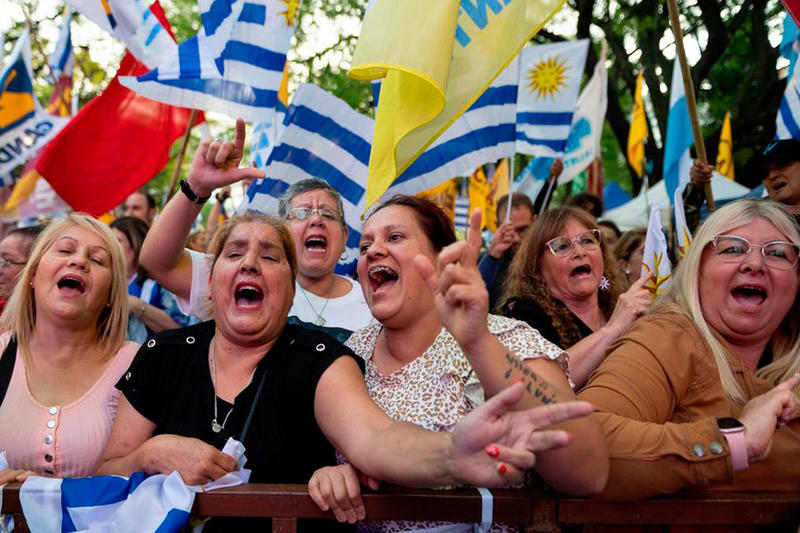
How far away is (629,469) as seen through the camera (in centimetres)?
209

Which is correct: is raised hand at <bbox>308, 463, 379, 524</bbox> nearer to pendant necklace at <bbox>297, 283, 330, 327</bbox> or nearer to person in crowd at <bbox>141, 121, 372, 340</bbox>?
person in crowd at <bbox>141, 121, 372, 340</bbox>

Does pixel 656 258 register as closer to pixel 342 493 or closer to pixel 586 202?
pixel 342 493

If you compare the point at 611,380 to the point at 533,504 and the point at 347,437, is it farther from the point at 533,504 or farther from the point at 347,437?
the point at 347,437

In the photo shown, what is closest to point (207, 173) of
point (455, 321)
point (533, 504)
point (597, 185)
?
point (455, 321)

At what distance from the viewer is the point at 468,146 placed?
508 cm

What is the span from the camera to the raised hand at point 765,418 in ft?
6.97

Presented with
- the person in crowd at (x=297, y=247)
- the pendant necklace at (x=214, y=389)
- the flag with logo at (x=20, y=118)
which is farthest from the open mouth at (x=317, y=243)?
the flag with logo at (x=20, y=118)

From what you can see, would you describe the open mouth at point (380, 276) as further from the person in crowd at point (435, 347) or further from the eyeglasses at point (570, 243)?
the eyeglasses at point (570, 243)

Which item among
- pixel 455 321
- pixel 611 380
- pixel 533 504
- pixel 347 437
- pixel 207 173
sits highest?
pixel 207 173

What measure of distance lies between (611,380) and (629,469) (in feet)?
0.91

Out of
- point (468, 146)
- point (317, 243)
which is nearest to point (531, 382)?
point (317, 243)

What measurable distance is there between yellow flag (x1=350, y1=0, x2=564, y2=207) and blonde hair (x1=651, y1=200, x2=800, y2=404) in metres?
1.03

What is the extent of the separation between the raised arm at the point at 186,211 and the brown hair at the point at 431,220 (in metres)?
0.66

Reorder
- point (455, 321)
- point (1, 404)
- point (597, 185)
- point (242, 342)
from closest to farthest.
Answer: point (455, 321), point (242, 342), point (1, 404), point (597, 185)
